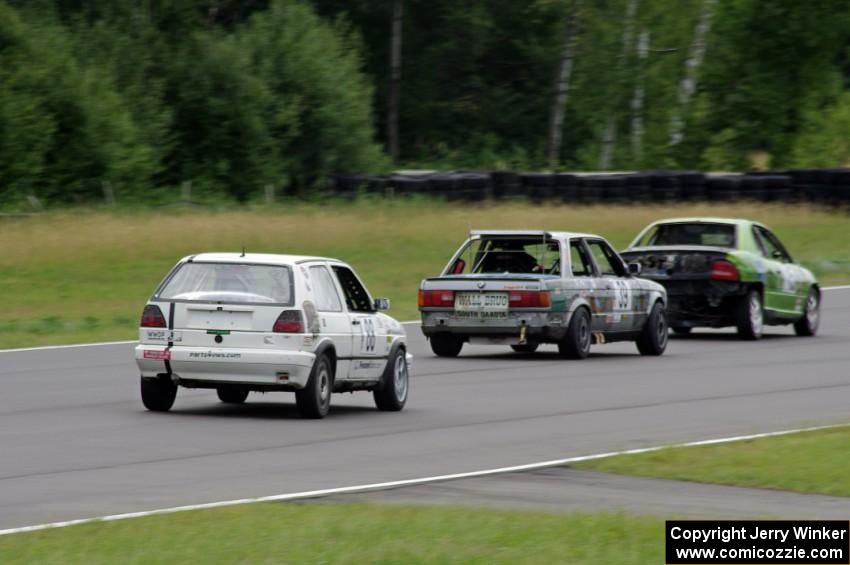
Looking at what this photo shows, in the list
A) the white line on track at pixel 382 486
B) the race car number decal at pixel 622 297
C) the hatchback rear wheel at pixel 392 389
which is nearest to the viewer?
the white line on track at pixel 382 486

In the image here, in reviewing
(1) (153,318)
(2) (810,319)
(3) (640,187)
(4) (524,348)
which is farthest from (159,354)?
(3) (640,187)

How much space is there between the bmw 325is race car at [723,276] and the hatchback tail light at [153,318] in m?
9.87

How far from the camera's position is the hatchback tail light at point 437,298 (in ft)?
64.4

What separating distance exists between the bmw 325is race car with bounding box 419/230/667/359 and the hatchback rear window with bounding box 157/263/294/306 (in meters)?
5.72

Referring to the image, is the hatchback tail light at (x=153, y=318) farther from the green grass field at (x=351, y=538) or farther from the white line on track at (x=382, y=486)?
the green grass field at (x=351, y=538)

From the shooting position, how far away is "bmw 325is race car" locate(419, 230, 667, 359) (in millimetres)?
19344

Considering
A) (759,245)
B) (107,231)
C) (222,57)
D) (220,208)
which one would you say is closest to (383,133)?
(222,57)

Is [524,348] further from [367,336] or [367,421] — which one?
[367,421]

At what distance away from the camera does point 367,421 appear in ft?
46.5

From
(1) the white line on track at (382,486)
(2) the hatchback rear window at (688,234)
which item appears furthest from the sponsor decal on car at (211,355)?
(2) the hatchback rear window at (688,234)

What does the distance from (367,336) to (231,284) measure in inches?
61.5

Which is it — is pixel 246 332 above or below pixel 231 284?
below

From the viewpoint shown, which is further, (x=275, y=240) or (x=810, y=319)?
(x=275, y=240)

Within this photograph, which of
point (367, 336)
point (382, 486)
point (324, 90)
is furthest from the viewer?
point (324, 90)
